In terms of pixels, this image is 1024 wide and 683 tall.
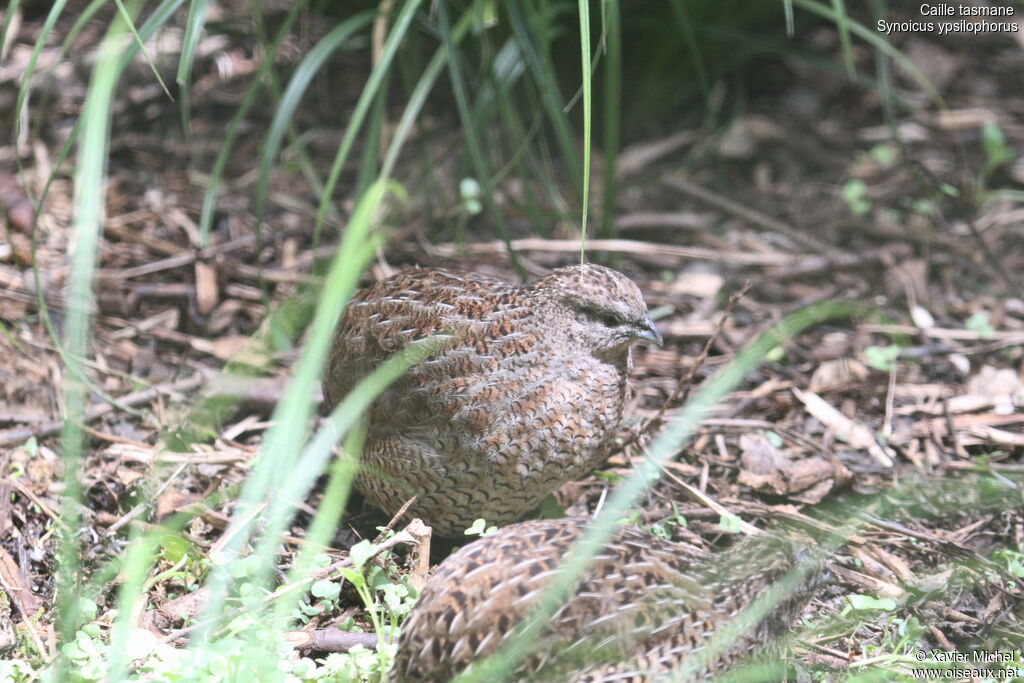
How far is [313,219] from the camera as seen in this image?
543 centimetres

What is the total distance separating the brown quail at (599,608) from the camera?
2.70 meters

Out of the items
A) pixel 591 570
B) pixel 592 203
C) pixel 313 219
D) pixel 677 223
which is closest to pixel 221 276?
pixel 313 219

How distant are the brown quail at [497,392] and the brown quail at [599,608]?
1.32 feet

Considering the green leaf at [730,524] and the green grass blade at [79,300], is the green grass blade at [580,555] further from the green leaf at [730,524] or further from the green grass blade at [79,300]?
the green grass blade at [79,300]

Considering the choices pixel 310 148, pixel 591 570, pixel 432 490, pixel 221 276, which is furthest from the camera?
pixel 310 148

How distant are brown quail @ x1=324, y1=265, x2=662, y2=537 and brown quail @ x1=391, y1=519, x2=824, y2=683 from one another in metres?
0.40

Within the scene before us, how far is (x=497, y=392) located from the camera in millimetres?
3387

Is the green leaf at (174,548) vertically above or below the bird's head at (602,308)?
below

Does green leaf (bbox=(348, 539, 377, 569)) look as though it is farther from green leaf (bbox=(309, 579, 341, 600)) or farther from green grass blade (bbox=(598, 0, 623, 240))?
green grass blade (bbox=(598, 0, 623, 240))

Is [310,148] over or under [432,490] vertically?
over

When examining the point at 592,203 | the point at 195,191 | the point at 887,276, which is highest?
the point at 195,191

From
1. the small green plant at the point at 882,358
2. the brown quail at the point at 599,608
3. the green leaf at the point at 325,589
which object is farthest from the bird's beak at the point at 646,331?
the small green plant at the point at 882,358

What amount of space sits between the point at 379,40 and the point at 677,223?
167cm

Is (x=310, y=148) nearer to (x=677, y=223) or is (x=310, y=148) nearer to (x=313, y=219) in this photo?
(x=313, y=219)
